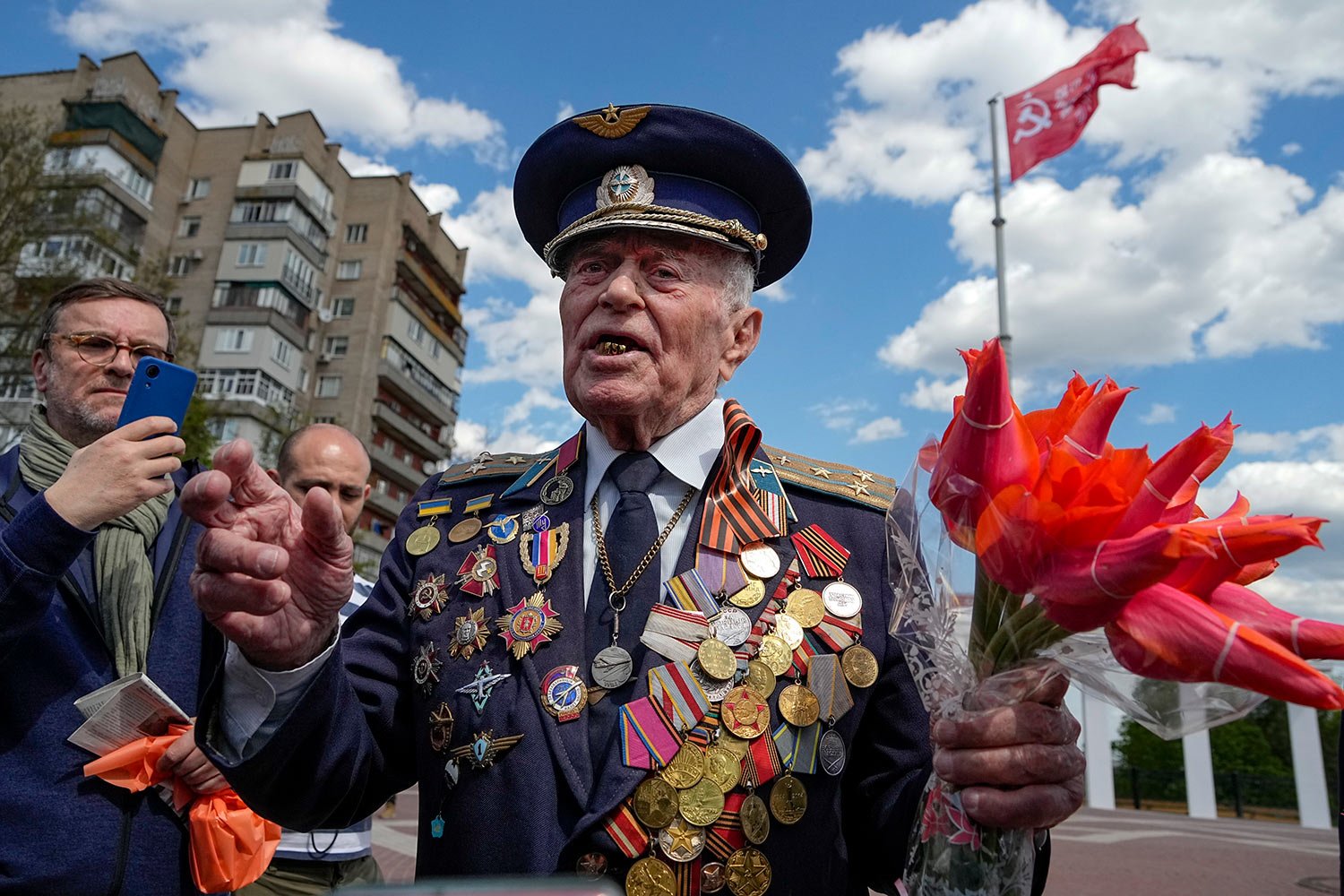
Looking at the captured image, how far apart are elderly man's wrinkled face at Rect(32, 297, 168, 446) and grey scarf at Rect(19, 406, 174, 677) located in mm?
113

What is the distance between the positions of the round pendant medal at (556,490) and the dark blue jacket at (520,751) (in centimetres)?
2

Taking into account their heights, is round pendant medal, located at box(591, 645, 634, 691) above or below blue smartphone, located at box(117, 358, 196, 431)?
below

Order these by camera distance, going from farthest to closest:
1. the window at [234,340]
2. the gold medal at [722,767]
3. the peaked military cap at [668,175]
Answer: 1. the window at [234,340]
2. the peaked military cap at [668,175]
3. the gold medal at [722,767]

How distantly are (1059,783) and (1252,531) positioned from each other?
44 cm

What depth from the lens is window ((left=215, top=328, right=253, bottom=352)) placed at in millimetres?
40094

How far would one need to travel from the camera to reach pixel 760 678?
200 cm

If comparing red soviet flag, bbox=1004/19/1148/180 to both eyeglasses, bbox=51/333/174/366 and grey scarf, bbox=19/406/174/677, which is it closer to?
eyeglasses, bbox=51/333/174/366

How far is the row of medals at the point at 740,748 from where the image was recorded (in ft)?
5.97

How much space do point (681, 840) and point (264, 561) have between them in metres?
0.96

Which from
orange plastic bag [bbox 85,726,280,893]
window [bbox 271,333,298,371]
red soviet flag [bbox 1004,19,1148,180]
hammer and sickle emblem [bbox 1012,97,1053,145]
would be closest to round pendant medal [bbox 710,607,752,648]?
orange plastic bag [bbox 85,726,280,893]

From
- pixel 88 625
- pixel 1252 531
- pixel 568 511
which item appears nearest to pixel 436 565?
pixel 568 511

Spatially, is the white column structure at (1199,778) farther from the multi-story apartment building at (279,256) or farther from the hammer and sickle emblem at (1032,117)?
the multi-story apartment building at (279,256)

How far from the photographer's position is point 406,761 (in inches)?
85.8

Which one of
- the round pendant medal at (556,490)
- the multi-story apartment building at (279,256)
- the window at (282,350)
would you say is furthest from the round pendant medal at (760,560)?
the window at (282,350)
